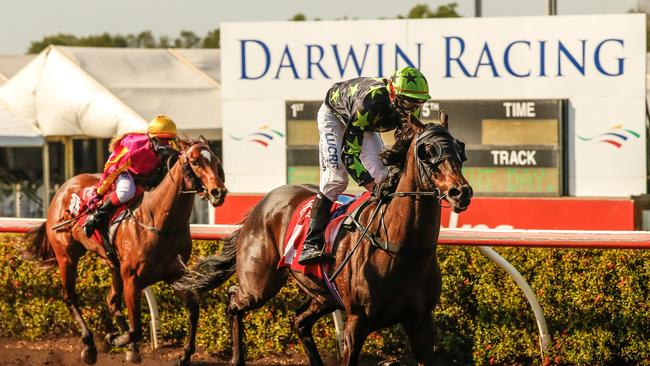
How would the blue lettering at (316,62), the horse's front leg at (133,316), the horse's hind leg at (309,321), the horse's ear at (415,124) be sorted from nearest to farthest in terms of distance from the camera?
the horse's ear at (415,124) < the horse's hind leg at (309,321) < the horse's front leg at (133,316) < the blue lettering at (316,62)

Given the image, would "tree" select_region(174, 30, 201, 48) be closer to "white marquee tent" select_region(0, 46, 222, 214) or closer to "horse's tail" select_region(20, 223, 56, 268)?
"white marquee tent" select_region(0, 46, 222, 214)

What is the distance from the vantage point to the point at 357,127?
192 inches

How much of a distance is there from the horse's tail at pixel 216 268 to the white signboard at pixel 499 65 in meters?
5.60

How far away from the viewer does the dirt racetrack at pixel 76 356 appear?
22.0ft

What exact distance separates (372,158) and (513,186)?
20.0 feet

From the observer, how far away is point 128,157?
6707 millimetres

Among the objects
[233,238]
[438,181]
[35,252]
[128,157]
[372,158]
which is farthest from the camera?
[35,252]

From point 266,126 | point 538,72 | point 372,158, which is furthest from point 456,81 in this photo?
point 372,158

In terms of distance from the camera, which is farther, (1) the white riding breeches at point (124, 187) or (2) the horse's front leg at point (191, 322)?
(1) the white riding breeches at point (124, 187)

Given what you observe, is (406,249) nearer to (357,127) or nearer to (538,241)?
(357,127)

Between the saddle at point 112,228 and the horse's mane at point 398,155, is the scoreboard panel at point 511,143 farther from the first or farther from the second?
the horse's mane at point 398,155

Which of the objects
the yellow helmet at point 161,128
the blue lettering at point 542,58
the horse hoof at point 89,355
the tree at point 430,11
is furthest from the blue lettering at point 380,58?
the tree at point 430,11

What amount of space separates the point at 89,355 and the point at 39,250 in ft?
3.08

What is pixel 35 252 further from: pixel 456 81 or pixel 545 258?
pixel 456 81
